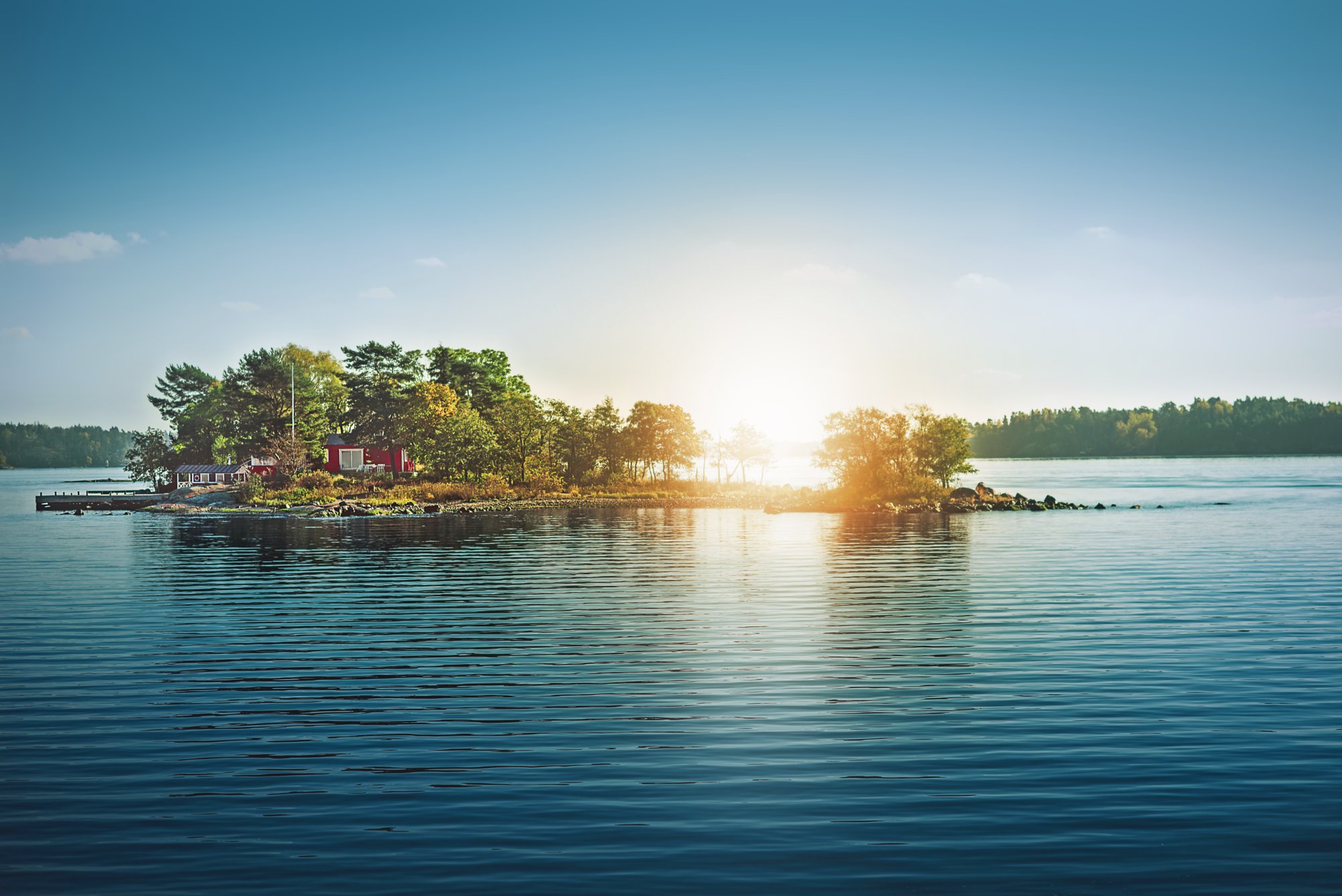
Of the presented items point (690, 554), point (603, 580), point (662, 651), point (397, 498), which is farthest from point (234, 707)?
point (397, 498)

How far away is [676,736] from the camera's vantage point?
13.9 meters

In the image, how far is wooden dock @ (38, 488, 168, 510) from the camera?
312ft

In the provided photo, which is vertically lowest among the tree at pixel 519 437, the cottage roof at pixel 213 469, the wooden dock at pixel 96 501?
the wooden dock at pixel 96 501

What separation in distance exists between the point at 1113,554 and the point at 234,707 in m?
41.1

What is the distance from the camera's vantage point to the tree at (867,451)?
88812 mm

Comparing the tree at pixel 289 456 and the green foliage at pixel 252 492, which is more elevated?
the tree at pixel 289 456

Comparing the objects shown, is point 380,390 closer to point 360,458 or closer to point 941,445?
point 360,458

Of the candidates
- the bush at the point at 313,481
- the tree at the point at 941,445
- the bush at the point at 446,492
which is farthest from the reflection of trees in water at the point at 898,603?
the bush at the point at 313,481

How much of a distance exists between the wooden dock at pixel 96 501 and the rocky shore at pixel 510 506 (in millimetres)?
2308

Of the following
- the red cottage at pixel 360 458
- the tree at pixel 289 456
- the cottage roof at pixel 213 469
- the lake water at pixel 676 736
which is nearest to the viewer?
the lake water at pixel 676 736

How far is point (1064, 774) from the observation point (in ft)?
39.1

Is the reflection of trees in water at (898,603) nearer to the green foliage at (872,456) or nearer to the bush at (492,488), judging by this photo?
the green foliage at (872,456)

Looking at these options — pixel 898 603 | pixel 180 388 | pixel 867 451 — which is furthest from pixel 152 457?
pixel 898 603

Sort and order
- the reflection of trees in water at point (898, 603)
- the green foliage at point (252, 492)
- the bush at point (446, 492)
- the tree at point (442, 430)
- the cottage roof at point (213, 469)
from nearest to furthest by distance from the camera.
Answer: the reflection of trees in water at point (898, 603) < the green foliage at point (252, 492) < the bush at point (446, 492) < the tree at point (442, 430) < the cottage roof at point (213, 469)
